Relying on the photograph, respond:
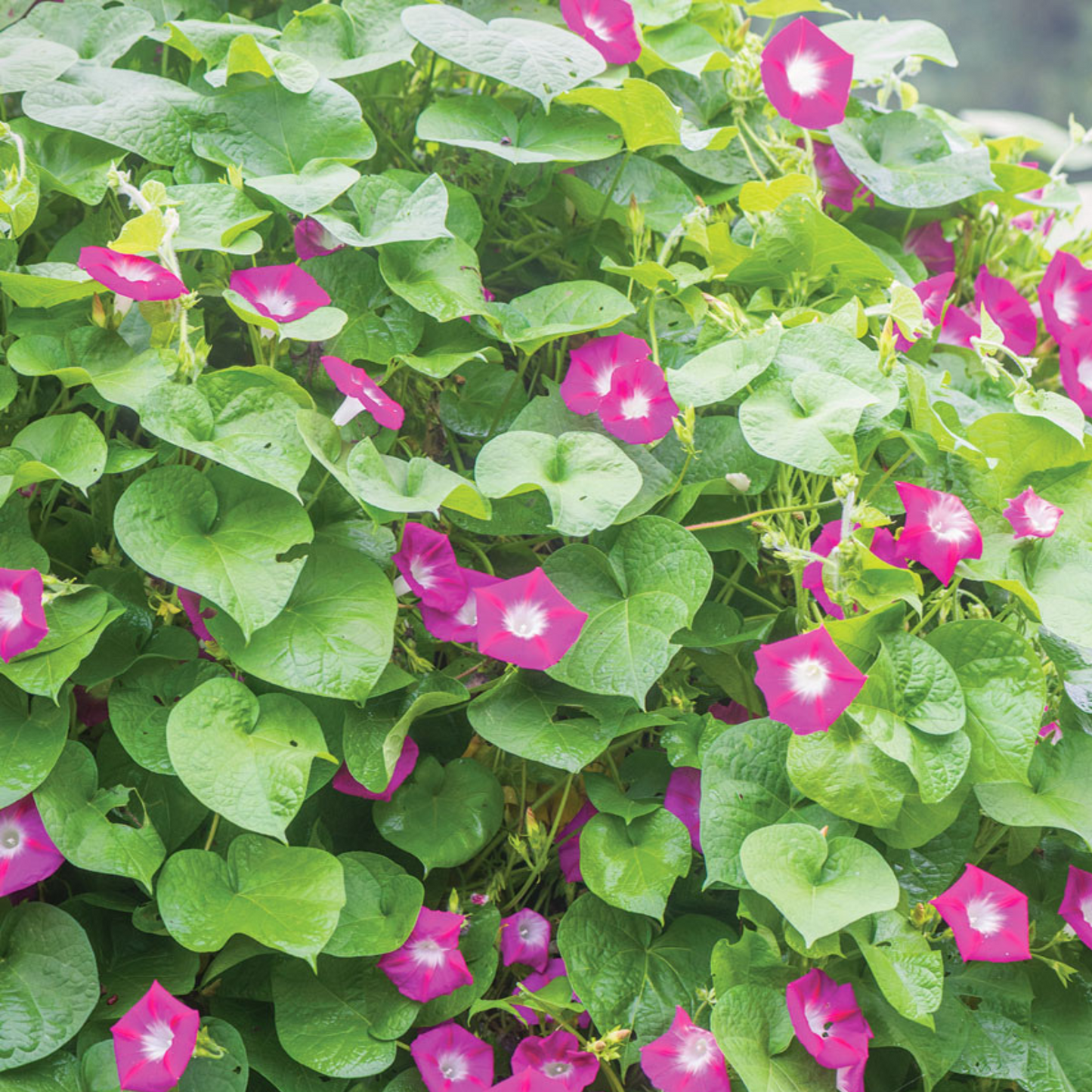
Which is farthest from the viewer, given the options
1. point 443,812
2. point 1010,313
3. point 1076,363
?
point 1010,313

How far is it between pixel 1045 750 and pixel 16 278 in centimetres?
73

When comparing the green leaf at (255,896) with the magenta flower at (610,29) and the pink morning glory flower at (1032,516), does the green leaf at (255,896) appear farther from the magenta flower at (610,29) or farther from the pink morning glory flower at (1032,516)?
the magenta flower at (610,29)

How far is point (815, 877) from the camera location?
626 millimetres

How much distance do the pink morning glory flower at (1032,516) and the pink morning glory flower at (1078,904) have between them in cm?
23

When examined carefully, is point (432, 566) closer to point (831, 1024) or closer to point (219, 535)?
point (219, 535)

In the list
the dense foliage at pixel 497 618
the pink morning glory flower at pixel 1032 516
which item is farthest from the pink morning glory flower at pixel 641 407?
the pink morning glory flower at pixel 1032 516

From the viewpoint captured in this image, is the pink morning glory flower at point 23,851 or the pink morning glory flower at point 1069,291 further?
the pink morning glory flower at point 1069,291

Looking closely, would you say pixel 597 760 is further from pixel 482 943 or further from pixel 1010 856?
pixel 1010 856

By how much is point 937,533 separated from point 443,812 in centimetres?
37

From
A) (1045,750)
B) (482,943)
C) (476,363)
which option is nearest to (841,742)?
(1045,750)

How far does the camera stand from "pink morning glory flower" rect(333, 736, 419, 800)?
700mm

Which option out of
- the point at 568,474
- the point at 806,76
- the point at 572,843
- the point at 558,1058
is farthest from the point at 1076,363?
the point at 558,1058

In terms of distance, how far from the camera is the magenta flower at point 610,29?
2.84ft

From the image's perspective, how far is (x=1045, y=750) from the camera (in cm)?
72
